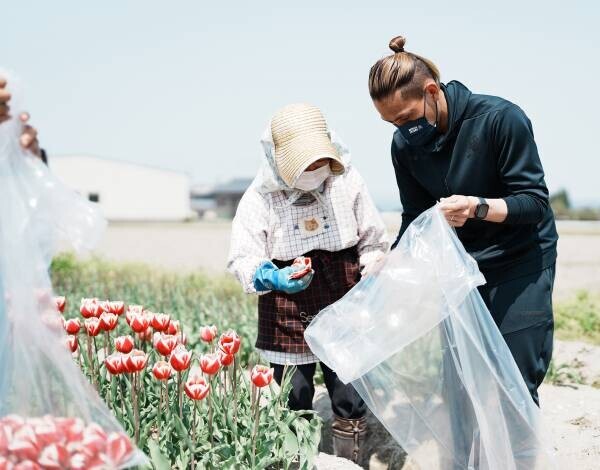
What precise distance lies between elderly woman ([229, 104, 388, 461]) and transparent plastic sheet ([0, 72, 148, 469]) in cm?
61

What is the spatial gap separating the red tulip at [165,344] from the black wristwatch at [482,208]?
98 cm

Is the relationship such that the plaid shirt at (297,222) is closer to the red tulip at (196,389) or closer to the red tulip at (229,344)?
the red tulip at (229,344)

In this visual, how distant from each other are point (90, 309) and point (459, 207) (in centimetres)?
122

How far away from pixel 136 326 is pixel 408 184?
107 centimetres

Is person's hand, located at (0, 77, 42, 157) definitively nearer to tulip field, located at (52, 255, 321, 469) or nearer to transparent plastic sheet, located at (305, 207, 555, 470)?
tulip field, located at (52, 255, 321, 469)

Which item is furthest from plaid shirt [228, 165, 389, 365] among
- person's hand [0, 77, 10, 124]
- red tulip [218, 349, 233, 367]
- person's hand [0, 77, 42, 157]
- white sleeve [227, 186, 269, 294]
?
person's hand [0, 77, 10, 124]

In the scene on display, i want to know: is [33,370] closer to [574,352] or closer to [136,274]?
[574,352]

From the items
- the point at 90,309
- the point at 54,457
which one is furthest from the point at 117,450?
the point at 90,309

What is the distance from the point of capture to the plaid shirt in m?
2.52

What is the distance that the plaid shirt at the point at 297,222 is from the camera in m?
2.52

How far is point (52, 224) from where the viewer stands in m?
2.00

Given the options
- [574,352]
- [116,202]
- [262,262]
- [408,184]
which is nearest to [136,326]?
[262,262]

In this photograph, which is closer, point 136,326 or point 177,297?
point 136,326

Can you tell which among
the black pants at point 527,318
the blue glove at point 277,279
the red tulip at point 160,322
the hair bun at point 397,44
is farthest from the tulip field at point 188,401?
the hair bun at point 397,44
